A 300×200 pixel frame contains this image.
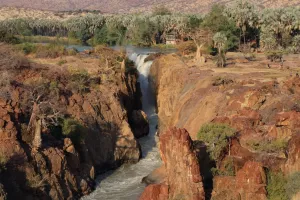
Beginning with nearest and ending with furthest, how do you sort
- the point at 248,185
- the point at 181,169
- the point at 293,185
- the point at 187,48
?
1. the point at 293,185
2. the point at 248,185
3. the point at 181,169
4. the point at 187,48

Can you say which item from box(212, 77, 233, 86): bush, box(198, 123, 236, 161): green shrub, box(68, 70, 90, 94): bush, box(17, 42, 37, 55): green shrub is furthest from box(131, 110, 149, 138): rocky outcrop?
box(17, 42, 37, 55): green shrub

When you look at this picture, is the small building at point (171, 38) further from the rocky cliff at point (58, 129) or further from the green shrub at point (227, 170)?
the green shrub at point (227, 170)

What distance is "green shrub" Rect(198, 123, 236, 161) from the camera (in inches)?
768

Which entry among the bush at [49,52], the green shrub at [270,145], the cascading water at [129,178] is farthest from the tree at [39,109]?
the bush at [49,52]

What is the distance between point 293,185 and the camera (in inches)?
677

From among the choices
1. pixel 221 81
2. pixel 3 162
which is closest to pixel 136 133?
pixel 221 81

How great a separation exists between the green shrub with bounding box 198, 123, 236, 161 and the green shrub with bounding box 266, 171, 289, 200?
7.21 feet

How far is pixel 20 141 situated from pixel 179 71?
1901 centimetres

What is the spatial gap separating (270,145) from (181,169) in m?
3.70

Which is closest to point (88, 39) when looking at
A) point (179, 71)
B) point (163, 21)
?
point (163, 21)

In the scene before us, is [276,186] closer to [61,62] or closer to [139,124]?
[139,124]

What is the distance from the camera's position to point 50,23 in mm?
116438

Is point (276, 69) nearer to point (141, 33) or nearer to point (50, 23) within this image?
point (141, 33)

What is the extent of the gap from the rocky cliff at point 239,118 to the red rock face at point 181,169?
0.10 metres
